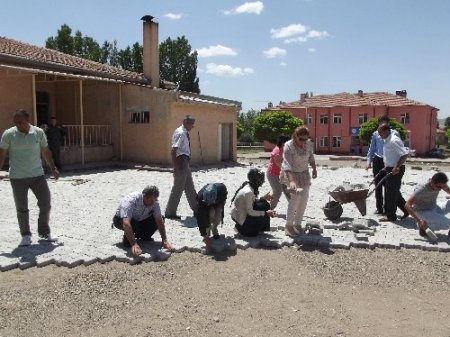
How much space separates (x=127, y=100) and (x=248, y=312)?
1574cm

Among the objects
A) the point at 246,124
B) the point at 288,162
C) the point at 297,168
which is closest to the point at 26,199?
the point at 288,162

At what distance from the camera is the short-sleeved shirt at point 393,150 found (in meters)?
7.54

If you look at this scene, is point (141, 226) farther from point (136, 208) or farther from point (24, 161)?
point (24, 161)

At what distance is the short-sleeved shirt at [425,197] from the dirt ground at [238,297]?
0.89 m

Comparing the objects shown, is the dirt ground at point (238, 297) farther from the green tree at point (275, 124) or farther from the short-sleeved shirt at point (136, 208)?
the green tree at point (275, 124)

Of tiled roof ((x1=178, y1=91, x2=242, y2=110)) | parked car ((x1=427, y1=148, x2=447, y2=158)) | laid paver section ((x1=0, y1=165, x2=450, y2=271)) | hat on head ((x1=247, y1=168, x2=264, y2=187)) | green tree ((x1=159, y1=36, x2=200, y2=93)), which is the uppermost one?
green tree ((x1=159, y1=36, x2=200, y2=93))

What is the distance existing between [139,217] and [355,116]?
1798 inches

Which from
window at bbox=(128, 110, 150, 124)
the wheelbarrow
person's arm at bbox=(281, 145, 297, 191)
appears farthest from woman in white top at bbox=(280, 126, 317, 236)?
window at bbox=(128, 110, 150, 124)

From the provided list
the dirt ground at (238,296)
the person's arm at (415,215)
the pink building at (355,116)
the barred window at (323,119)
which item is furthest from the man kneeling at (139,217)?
the barred window at (323,119)

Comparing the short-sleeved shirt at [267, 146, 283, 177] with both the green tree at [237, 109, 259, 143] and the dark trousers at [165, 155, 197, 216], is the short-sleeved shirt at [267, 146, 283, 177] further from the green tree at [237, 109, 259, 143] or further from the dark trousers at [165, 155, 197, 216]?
the green tree at [237, 109, 259, 143]

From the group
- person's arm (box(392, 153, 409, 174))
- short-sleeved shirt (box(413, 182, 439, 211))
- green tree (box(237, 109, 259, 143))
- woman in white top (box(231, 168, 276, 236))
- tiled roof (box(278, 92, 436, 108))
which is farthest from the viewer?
green tree (box(237, 109, 259, 143))

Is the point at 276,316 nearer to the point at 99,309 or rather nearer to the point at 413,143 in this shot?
the point at 99,309

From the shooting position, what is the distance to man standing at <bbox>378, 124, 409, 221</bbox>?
7.53m

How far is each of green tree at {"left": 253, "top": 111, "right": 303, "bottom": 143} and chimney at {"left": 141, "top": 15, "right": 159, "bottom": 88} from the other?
22.7 meters
